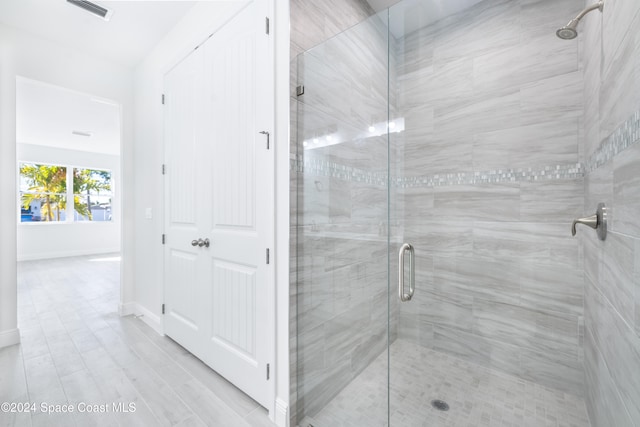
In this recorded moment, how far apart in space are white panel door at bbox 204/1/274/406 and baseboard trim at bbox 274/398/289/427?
0.39 ft

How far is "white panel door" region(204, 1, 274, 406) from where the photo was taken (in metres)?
1.59

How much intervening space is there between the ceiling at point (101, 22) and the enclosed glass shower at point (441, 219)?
1.66 m

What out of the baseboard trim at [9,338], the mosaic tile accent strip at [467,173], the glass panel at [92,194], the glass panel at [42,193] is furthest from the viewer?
the glass panel at [92,194]

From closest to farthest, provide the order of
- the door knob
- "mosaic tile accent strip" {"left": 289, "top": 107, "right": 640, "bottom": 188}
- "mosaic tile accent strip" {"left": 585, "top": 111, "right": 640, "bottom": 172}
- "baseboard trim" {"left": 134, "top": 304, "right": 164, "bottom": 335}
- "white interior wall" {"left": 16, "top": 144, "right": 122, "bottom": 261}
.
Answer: "mosaic tile accent strip" {"left": 585, "top": 111, "right": 640, "bottom": 172} → "mosaic tile accent strip" {"left": 289, "top": 107, "right": 640, "bottom": 188} → the door knob → "baseboard trim" {"left": 134, "top": 304, "right": 164, "bottom": 335} → "white interior wall" {"left": 16, "top": 144, "right": 122, "bottom": 261}

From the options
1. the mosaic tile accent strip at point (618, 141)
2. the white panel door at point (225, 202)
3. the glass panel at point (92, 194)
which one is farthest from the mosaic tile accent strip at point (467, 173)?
the glass panel at point (92, 194)

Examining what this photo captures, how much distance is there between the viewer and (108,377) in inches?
73.7

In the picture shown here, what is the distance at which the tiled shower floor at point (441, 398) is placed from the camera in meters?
1.43

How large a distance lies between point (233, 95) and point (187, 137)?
70 cm

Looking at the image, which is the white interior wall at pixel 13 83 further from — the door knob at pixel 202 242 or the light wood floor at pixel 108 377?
the door knob at pixel 202 242

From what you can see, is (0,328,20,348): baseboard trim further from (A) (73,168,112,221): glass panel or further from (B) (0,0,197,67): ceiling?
(A) (73,168,112,221): glass panel

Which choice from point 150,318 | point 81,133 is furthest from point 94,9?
point 81,133

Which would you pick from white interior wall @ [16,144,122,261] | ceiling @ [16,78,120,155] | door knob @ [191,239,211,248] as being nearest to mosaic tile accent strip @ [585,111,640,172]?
door knob @ [191,239,211,248]

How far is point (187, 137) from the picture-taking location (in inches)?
89.0

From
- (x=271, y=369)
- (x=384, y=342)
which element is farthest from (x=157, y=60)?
(x=384, y=342)
